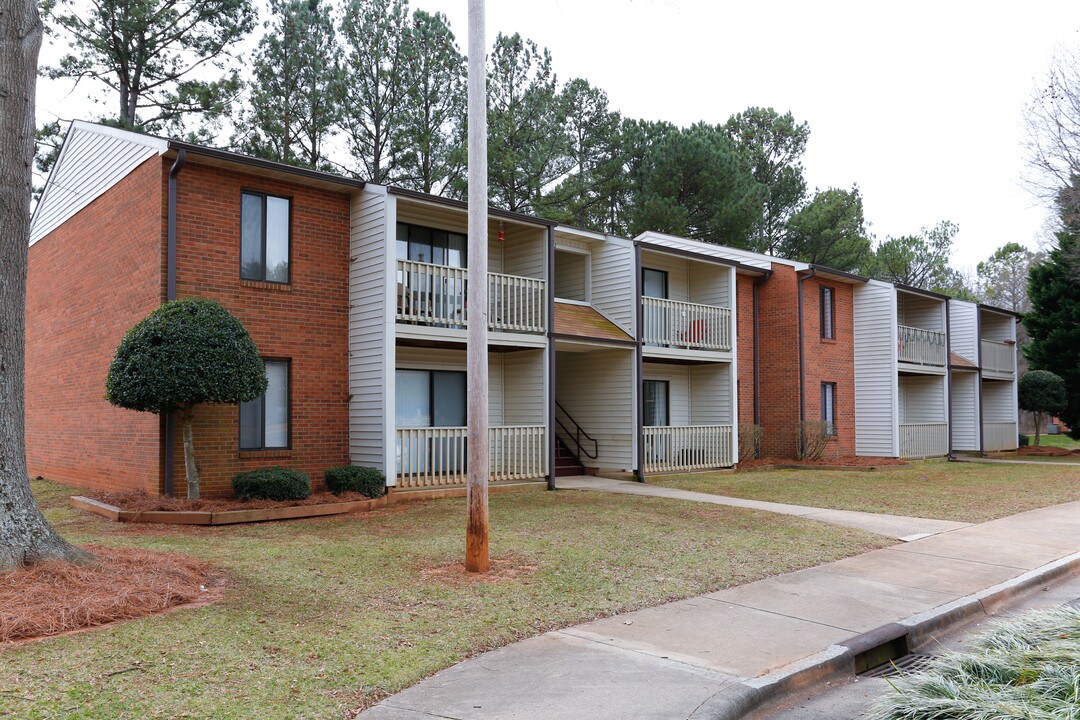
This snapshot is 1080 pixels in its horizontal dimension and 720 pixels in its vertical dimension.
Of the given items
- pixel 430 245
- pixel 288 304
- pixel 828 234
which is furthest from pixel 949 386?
pixel 288 304

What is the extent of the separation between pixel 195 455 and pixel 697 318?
12.7 m

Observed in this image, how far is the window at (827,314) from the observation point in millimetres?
24781

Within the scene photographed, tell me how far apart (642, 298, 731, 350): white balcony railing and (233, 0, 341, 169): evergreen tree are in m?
15.2

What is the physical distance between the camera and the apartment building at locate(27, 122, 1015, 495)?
533 inches

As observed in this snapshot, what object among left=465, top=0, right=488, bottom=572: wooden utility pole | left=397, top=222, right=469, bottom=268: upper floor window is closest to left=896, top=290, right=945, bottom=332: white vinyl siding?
left=397, top=222, right=469, bottom=268: upper floor window

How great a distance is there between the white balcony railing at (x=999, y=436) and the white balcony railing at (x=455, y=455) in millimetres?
21425

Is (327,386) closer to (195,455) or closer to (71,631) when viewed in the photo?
(195,455)

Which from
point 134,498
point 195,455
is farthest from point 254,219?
point 134,498

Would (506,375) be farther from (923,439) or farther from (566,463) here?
(923,439)

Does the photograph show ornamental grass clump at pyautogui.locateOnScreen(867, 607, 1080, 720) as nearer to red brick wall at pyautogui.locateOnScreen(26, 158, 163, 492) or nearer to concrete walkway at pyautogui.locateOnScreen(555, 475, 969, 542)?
concrete walkway at pyautogui.locateOnScreen(555, 475, 969, 542)

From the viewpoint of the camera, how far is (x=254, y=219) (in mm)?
14078

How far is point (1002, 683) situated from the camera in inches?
183

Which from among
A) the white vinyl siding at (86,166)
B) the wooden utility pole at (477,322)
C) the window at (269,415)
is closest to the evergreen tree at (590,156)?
the white vinyl siding at (86,166)

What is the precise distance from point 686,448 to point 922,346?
38.2ft
